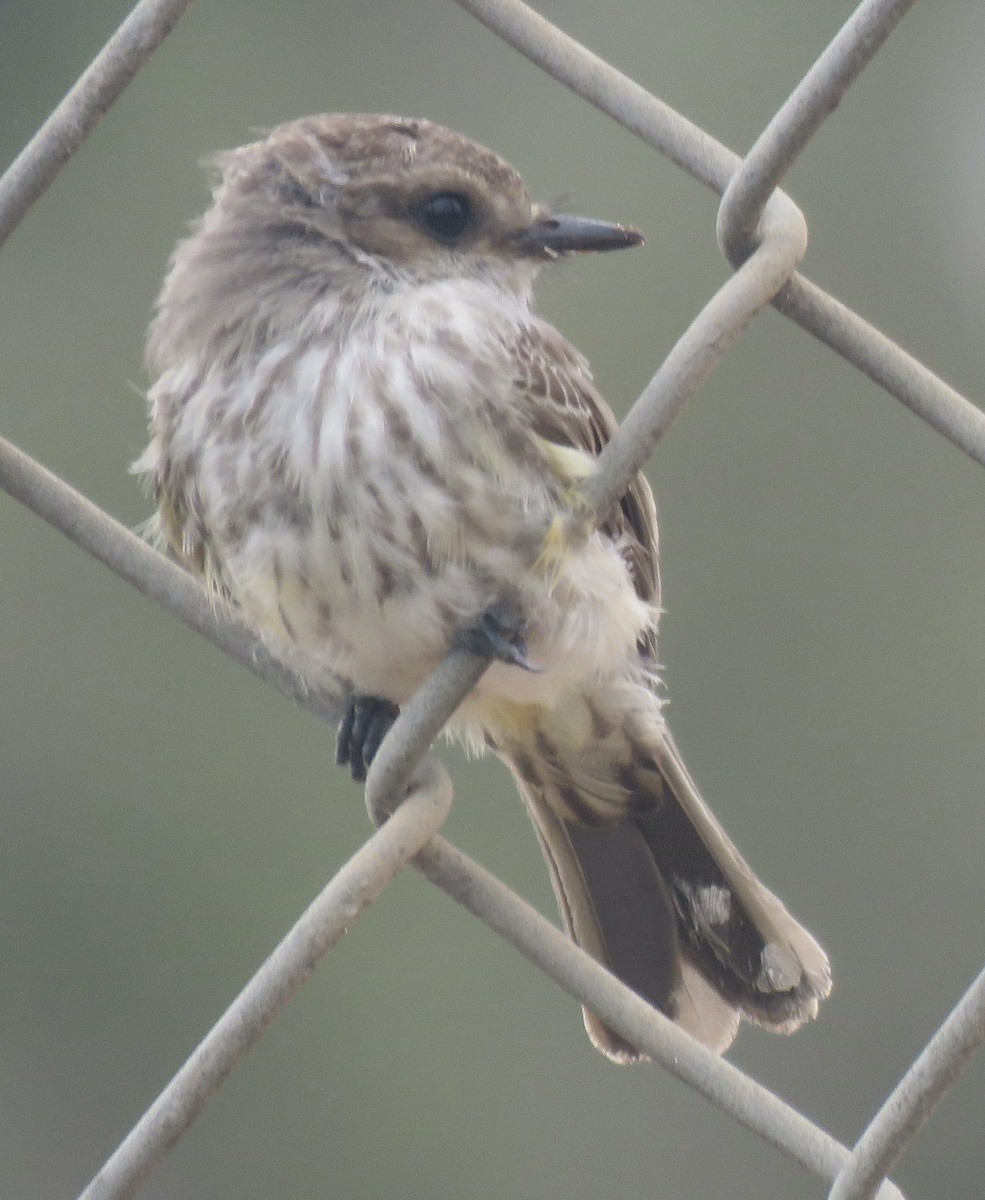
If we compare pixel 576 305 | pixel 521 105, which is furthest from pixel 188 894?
pixel 521 105

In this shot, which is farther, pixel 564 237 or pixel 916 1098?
pixel 564 237

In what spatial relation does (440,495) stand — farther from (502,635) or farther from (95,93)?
(95,93)

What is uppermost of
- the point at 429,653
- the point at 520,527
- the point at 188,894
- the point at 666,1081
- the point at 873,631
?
the point at 520,527

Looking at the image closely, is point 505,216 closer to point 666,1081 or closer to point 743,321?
point 743,321

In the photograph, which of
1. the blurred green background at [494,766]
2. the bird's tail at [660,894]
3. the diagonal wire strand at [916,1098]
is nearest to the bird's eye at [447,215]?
the bird's tail at [660,894]

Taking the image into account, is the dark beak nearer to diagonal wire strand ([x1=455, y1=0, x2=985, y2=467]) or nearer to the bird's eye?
the bird's eye

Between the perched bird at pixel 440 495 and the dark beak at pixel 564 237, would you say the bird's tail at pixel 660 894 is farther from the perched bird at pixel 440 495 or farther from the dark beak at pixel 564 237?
the dark beak at pixel 564 237

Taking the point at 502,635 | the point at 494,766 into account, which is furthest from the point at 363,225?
the point at 494,766
